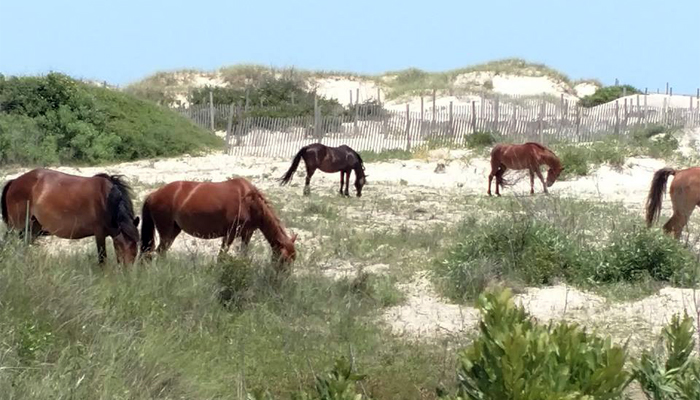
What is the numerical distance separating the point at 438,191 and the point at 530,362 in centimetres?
1944

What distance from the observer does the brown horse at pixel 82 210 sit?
34.4 feet

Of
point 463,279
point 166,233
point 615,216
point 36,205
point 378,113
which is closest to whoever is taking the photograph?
point 36,205

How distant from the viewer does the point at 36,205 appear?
10.6 m

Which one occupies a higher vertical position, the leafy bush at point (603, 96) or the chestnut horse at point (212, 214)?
the chestnut horse at point (212, 214)

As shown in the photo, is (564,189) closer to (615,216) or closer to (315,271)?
(615,216)

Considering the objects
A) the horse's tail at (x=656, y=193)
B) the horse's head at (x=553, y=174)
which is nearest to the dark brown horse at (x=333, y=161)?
the horse's head at (x=553, y=174)

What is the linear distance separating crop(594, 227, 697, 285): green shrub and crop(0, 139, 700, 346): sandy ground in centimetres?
54

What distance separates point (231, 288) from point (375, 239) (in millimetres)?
5025

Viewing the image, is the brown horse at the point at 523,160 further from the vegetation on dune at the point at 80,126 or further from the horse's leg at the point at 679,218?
the vegetation on dune at the point at 80,126

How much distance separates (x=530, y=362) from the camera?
4801 millimetres

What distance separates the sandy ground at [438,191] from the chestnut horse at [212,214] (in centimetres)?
42

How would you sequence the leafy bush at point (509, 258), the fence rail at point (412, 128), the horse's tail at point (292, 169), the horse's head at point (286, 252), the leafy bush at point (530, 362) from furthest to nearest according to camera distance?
the fence rail at point (412, 128) → the horse's tail at point (292, 169) → the leafy bush at point (509, 258) → the horse's head at point (286, 252) → the leafy bush at point (530, 362)

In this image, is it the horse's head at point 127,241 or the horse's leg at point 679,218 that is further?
the horse's leg at point 679,218

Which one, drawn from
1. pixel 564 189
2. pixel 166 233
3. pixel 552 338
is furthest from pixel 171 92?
pixel 552 338
